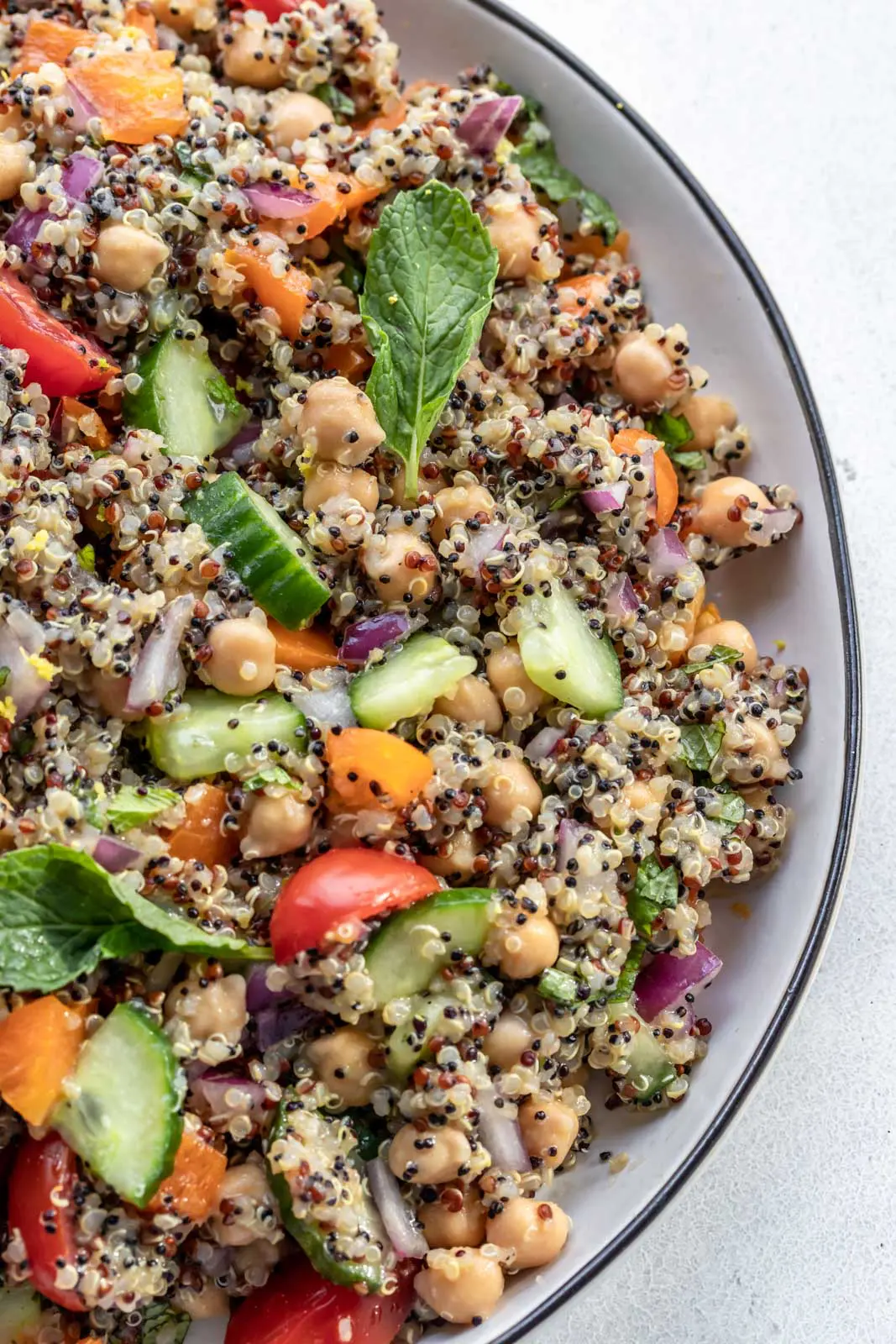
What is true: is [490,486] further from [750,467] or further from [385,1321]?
[385,1321]

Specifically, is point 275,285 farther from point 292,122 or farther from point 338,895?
point 338,895

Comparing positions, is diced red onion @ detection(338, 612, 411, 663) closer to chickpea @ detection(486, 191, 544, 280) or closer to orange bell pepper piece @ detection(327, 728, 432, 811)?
orange bell pepper piece @ detection(327, 728, 432, 811)

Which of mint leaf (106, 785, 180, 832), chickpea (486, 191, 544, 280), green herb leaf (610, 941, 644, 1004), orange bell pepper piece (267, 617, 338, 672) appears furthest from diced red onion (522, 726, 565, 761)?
chickpea (486, 191, 544, 280)

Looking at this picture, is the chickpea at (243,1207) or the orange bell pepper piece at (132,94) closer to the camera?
the chickpea at (243,1207)

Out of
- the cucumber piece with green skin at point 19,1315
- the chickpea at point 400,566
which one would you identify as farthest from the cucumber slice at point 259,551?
the cucumber piece with green skin at point 19,1315

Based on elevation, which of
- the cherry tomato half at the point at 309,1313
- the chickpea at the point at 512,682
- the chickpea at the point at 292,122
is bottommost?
the cherry tomato half at the point at 309,1313

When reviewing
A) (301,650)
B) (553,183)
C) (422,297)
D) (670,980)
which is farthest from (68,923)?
(553,183)

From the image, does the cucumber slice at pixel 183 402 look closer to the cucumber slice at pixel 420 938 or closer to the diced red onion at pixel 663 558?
the diced red onion at pixel 663 558
